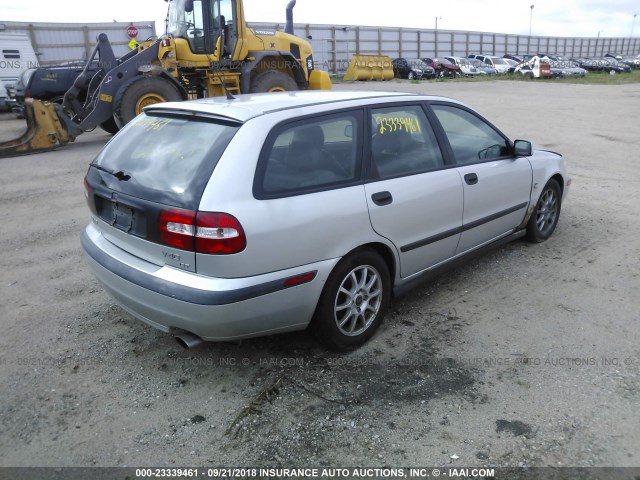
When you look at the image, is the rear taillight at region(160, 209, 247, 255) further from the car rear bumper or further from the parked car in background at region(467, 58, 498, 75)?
the parked car in background at region(467, 58, 498, 75)

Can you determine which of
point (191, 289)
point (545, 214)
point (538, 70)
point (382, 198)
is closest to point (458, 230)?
point (382, 198)

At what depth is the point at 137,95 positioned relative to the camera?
10703 millimetres

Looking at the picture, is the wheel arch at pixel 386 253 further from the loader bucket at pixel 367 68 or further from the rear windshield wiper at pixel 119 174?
the loader bucket at pixel 367 68

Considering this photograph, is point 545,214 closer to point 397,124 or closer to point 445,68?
point 397,124

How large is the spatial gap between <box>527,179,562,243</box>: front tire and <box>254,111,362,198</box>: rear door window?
2448mm

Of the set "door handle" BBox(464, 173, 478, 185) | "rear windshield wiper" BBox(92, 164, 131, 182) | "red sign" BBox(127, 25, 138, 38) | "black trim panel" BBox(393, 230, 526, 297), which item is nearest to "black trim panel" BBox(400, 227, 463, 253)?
"black trim panel" BBox(393, 230, 526, 297)

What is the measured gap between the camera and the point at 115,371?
3240 millimetres

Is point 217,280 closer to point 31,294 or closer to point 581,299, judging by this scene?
point 31,294

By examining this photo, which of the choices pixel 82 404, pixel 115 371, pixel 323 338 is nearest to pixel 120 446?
pixel 82 404

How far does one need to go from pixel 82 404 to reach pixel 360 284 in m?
1.76

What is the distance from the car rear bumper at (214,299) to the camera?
2.75m

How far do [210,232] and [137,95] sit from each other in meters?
9.08

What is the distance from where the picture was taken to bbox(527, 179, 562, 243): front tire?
Result: 16.6ft

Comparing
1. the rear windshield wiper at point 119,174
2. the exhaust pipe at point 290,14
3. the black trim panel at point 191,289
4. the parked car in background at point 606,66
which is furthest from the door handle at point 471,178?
the parked car in background at point 606,66
